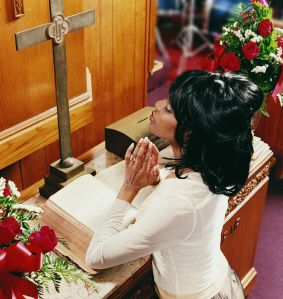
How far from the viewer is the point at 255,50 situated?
6.55 feet

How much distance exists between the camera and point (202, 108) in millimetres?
1343

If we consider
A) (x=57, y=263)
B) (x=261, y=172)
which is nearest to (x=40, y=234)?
(x=57, y=263)

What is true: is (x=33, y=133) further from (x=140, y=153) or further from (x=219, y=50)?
(x=219, y=50)

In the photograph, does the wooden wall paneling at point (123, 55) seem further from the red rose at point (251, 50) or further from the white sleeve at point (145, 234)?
the white sleeve at point (145, 234)

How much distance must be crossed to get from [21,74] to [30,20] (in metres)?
0.19

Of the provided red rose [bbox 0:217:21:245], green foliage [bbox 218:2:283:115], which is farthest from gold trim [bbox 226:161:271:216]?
red rose [bbox 0:217:21:245]

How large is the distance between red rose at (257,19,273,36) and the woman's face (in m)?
0.75

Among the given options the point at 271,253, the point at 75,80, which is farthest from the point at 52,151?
the point at 271,253

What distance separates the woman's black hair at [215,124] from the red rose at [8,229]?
1.63ft

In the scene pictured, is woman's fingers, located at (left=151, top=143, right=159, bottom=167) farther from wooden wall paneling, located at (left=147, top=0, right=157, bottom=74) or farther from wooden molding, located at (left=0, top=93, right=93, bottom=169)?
wooden wall paneling, located at (left=147, top=0, right=157, bottom=74)

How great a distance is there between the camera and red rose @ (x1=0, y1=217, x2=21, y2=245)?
116 cm

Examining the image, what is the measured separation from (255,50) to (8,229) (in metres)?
1.27

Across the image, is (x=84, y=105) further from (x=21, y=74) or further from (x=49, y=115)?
(x=21, y=74)

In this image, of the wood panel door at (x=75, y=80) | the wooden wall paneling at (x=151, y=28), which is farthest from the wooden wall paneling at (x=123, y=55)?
the wooden wall paneling at (x=151, y=28)
